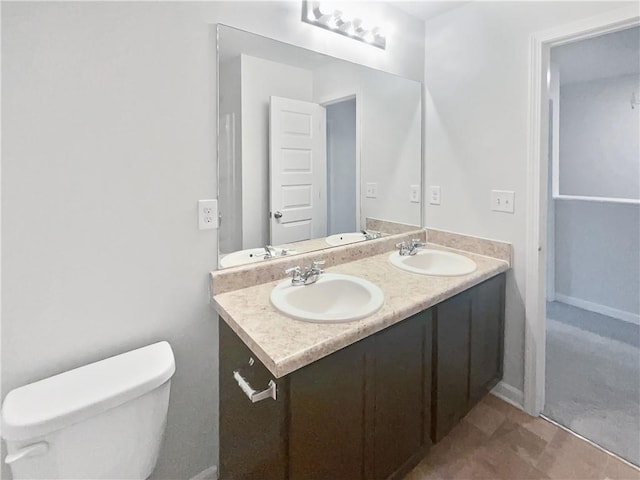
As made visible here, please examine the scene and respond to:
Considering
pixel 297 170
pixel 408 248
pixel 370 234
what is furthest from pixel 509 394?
pixel 297 170

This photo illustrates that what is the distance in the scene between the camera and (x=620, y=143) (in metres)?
3.11

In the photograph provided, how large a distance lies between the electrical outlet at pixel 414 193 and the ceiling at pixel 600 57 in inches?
55.5

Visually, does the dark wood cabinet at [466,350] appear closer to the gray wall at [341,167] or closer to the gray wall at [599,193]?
the gray wall at [341,167]

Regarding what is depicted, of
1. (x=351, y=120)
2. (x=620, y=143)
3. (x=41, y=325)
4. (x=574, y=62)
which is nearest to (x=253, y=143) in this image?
(x=351, y=120)

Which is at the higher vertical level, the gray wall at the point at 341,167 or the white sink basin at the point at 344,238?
the gray wall at the point at 341,167

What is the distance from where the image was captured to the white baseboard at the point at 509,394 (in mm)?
1914

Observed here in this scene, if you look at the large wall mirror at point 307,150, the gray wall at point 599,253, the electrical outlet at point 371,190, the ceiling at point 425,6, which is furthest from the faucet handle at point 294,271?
the gray wall at point 599,253

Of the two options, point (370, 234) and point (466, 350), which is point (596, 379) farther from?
point (370, 234)

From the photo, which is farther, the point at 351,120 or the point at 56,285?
the point at 351,120

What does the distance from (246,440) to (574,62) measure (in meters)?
3.52

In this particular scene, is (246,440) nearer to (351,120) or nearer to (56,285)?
(56,285)

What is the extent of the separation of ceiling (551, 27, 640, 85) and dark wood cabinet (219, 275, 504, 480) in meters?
2.08

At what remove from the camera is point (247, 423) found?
46.3 inches

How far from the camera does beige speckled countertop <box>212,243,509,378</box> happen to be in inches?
38.3
